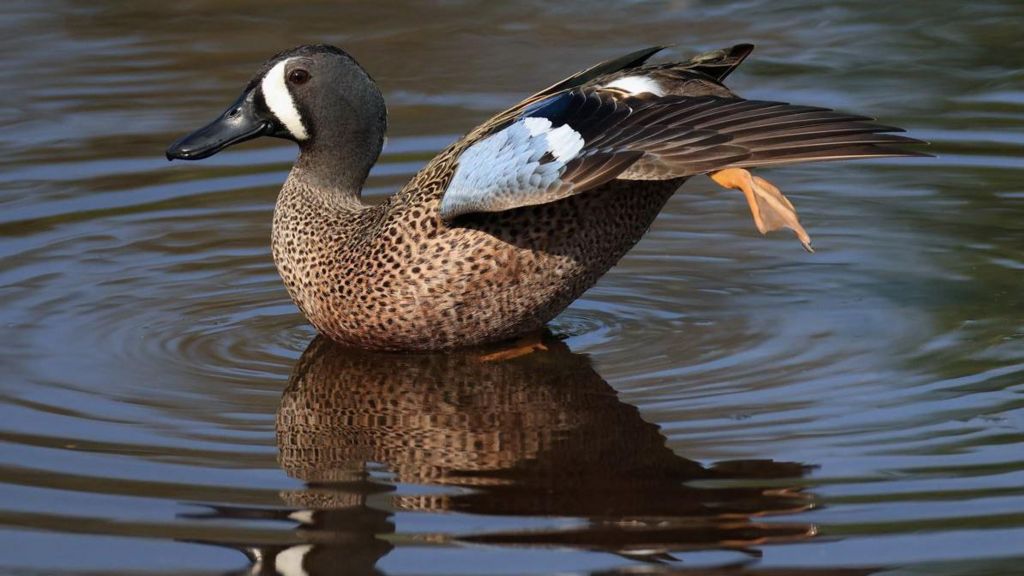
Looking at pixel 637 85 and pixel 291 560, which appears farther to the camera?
pixel 637 85

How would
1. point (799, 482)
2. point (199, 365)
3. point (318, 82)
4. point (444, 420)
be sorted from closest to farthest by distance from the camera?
point (799, 482) → point (444, 420) → point (199, 365) → point (318, 82)

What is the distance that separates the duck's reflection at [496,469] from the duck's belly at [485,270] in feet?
0.46

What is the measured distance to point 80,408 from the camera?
601cm

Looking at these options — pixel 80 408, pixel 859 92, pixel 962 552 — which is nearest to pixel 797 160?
pixel 962 552

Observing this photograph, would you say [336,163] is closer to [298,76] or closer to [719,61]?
[298,76]

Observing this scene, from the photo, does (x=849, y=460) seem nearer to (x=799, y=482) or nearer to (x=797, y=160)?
(x=799, y=482)

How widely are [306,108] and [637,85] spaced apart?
1.34 meters

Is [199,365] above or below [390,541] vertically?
above

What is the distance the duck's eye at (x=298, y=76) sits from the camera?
7004 millimetres

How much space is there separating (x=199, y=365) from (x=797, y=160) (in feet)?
7.58

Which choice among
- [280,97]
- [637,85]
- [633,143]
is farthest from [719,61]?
[280,97]

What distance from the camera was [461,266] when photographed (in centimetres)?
645

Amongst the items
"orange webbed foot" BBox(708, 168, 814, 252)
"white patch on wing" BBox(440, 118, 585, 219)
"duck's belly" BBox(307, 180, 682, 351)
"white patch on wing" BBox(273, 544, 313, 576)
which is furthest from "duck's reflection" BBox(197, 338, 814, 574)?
"orange webbed foot" BBox(708, 168, 814, 252)

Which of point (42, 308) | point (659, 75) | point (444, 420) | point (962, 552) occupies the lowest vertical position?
point (962, 552)
